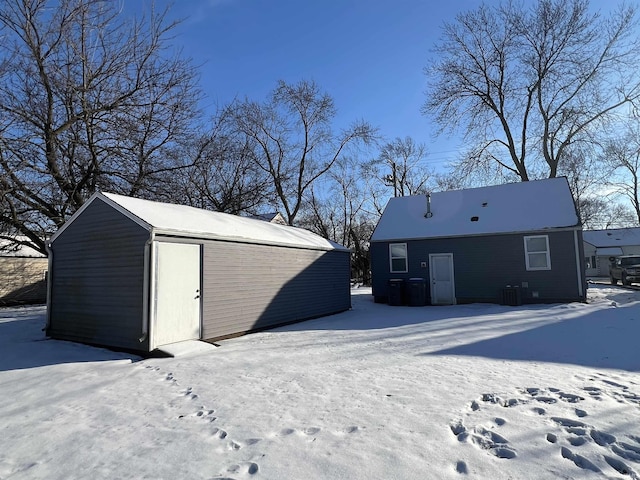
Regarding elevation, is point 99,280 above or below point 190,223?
below

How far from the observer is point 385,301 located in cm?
1681

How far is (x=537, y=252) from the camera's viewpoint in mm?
14531

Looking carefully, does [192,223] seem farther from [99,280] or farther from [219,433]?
[219,433]

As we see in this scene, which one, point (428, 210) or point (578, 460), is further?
point (428, 210)

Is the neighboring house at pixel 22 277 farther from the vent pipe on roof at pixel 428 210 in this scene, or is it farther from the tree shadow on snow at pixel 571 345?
the tree shadow on snow at pixel 571 345

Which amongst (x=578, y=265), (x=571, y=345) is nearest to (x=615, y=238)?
(x=578, y=265)

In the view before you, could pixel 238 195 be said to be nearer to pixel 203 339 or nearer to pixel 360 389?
pixel 203 339

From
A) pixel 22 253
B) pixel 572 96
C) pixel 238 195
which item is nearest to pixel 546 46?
pixel 572 96

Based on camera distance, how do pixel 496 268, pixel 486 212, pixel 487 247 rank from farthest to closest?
pixel 486 212 < pixel 487 247 < pixel 496 268

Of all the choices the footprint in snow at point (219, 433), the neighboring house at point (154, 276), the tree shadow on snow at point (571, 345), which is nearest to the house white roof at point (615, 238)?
the tree shadow on snow at point (571, 345)

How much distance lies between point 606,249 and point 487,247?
111ft

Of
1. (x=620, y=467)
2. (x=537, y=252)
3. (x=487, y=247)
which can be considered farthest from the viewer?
(x=487, y=247)

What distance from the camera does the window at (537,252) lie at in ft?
47.1

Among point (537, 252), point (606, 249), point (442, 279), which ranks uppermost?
point (606, 249)
